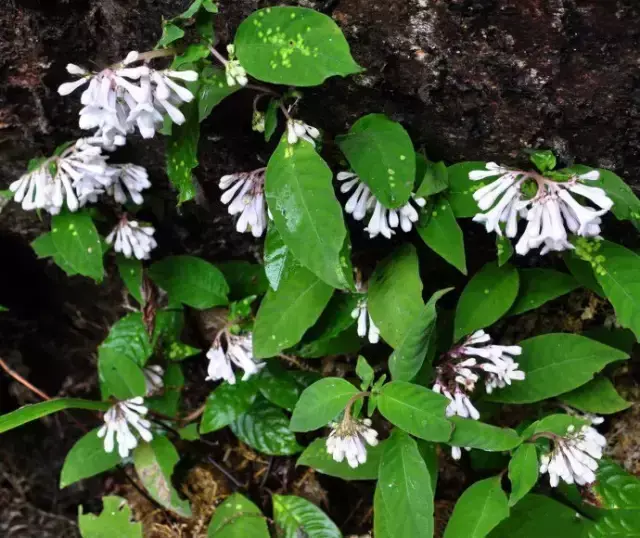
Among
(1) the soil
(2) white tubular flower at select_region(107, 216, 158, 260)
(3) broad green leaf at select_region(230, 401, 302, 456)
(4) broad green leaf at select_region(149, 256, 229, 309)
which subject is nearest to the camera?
(1) the soil

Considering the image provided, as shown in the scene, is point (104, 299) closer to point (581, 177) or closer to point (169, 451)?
point (169, 451)

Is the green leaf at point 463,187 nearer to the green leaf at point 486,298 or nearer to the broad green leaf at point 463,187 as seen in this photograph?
the broad green leaf at point 463,187

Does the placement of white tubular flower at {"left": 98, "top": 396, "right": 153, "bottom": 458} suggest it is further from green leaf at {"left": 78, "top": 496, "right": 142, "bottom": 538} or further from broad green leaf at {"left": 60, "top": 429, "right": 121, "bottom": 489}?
green leaf at {"left": 78, "top": 496, "right": 142, "bottom": 538}

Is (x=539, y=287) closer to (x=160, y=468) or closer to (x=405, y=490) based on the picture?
(x=405, y=490)

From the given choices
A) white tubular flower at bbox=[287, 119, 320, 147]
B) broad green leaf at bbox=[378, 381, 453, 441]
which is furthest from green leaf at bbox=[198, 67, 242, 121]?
broad green leaf at bbox=[378, 381, 453, 441]

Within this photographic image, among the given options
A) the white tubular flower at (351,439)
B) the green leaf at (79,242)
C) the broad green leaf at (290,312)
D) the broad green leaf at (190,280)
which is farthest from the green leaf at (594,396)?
the green leaf at (79,242)

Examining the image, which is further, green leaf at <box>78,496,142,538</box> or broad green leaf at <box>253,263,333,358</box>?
green leaf at <box>78,496,142,538</box>

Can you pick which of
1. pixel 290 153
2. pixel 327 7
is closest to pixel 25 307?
pixel 290 153
